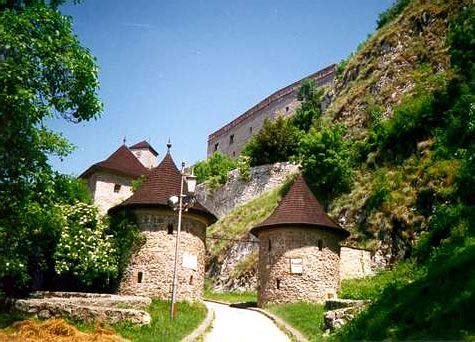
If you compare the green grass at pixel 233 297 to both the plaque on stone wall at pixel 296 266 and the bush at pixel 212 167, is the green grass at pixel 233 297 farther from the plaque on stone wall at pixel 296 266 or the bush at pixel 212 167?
the bush at pixel 212 167

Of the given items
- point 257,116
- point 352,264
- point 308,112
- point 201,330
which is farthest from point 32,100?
point 257,116

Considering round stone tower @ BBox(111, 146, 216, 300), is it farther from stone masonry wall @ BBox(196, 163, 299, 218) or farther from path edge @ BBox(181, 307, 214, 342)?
stone masonry wall @ BBox(196, 163, 299, 218)

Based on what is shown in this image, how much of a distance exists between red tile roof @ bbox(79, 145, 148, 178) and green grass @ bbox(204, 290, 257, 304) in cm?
1296

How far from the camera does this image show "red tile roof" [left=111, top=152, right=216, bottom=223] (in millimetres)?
25703

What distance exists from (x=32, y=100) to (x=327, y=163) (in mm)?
26360

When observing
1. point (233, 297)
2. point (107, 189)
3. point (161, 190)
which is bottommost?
point (233, 297)

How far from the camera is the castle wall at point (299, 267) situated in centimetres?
2609

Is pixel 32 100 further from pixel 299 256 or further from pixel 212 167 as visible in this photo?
pixel 212 167

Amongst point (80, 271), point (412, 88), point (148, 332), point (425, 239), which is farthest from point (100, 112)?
point (412, 88)

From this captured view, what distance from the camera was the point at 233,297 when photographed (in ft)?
109

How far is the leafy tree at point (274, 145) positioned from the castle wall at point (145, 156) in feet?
47.4

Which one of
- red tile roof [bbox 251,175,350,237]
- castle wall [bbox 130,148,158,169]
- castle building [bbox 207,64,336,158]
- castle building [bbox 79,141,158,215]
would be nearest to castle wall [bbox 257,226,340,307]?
red tile roof [bbox 251,175,350,237]

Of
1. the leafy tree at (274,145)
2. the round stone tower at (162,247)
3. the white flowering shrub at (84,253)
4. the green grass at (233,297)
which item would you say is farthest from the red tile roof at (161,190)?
the leafy tree at (274,145)

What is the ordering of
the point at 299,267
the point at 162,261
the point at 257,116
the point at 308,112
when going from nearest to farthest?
the point at 162,261 → the point at 299,267 → the point at 308,112 → the point at 257,116
